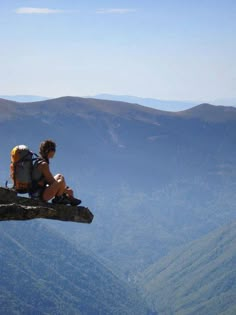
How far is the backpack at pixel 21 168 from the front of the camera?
20.3 meters

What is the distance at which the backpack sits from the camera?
20.3 metres

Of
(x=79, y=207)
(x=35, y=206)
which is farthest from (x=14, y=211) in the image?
(x=79, y=207)

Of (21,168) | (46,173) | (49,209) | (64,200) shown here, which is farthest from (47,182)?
(49,209)

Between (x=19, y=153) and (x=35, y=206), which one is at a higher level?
(x=19, y=153)

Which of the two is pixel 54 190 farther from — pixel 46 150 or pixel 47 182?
pixel 46 150

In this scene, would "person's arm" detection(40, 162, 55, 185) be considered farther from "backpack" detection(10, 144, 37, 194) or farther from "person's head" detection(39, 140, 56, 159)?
"person's head" detection(39, 140, 56, 159)

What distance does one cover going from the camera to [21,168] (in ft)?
67.3

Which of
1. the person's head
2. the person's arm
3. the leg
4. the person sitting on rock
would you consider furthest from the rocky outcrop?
the person's head

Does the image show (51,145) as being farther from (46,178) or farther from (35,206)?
(35,206)

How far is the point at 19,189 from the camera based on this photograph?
20.8 metres

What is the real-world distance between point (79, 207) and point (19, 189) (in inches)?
79.9

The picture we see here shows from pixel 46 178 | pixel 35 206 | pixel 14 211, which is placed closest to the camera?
pixel 14 211

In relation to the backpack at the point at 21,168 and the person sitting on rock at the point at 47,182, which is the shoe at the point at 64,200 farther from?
the backpack at the point at 21,168

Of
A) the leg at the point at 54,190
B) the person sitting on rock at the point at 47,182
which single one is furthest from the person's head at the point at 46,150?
the leg at the point at 54,190
